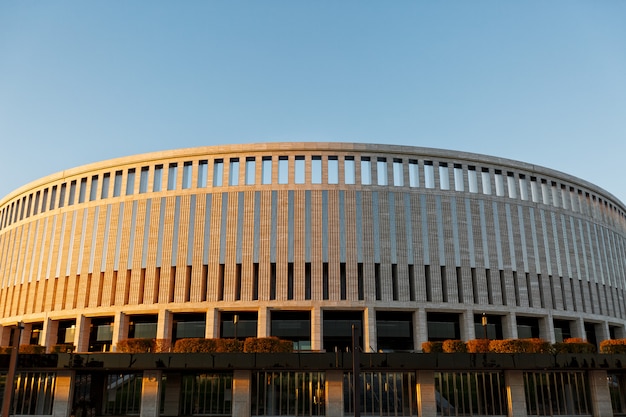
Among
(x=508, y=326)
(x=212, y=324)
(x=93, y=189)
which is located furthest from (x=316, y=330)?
(x=93, y=189)

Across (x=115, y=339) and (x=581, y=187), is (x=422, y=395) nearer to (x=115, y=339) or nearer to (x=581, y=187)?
(x=115, y=339)

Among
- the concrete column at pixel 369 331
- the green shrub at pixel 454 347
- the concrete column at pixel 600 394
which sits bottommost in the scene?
the concrete column at pixel 600 394

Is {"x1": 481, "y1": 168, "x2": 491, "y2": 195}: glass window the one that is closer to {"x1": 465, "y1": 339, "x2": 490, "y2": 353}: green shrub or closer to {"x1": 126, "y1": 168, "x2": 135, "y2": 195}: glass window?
{"x1": 465, "y1": 339, "x2": 490, "y2": 353}: green shrub

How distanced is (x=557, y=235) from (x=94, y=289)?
4697cm

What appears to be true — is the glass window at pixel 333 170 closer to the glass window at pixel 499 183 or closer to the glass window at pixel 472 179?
the glass window at pixel 472 179

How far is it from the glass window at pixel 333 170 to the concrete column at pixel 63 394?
27606mm

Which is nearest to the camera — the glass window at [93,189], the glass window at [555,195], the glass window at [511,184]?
the glass window at [511,184]

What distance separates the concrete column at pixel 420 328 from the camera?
1982 inches

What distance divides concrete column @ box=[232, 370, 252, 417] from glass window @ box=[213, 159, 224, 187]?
2207 centimetres

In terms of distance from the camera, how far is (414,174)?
181 feet

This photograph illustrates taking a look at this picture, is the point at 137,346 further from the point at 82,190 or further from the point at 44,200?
the point at 44,200

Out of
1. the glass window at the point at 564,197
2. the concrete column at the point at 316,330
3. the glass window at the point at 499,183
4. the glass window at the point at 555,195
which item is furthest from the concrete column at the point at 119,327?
the glass window at the point at 564,197

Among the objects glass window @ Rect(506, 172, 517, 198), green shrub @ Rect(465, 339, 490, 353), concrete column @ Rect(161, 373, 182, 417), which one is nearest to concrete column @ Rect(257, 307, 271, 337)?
concrete column @ Rect(161, 373, 182, 417)

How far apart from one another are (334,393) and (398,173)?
24647mm
